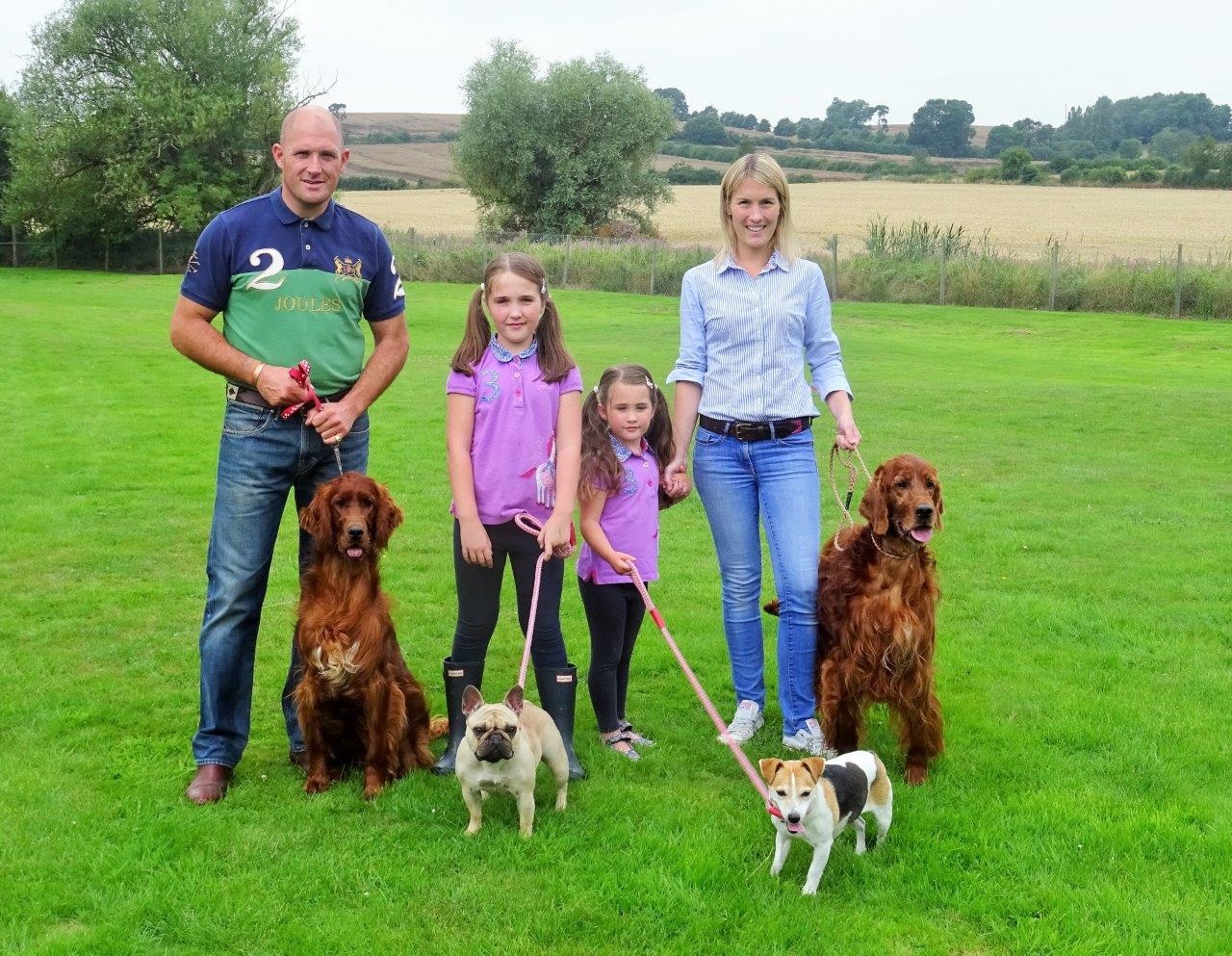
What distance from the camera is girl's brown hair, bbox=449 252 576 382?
16.3ft

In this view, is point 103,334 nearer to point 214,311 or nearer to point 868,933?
point 214,311

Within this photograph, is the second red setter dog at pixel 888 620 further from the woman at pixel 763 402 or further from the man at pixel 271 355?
the man at pixel 271 355

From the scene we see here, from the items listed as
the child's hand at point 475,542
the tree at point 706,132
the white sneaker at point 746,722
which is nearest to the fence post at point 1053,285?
the white sneaker at point 746,722

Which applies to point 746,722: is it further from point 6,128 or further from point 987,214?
point 987,214

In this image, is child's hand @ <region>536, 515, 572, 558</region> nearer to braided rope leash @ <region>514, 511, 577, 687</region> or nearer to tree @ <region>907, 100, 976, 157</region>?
braided rope leash @ <region>514, 511, 577, 687</region>

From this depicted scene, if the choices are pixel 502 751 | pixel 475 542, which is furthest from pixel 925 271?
pixel 502 751

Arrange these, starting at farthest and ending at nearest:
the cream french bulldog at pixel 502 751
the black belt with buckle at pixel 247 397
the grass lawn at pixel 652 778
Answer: the black belt with buckle at pixel 247 397 → the cream french bulldog at pixel 502 751 → the grass lawn at pixel 652 778

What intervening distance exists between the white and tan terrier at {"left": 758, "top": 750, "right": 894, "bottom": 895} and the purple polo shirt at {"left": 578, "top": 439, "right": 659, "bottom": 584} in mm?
1456

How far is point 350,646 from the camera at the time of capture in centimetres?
489

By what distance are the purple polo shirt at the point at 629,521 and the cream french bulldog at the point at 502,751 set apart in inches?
33.8

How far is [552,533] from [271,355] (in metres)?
1.35

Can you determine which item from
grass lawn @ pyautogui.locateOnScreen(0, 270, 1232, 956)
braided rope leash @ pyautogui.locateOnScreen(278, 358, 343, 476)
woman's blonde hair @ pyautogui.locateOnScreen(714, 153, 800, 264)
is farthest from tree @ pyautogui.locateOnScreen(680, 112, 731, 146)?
braided rope leash @ pyautogui.locateOnScreen(278, 358, 343, 476)

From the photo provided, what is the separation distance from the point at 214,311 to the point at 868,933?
3435mm

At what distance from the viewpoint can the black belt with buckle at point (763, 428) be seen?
540cm
